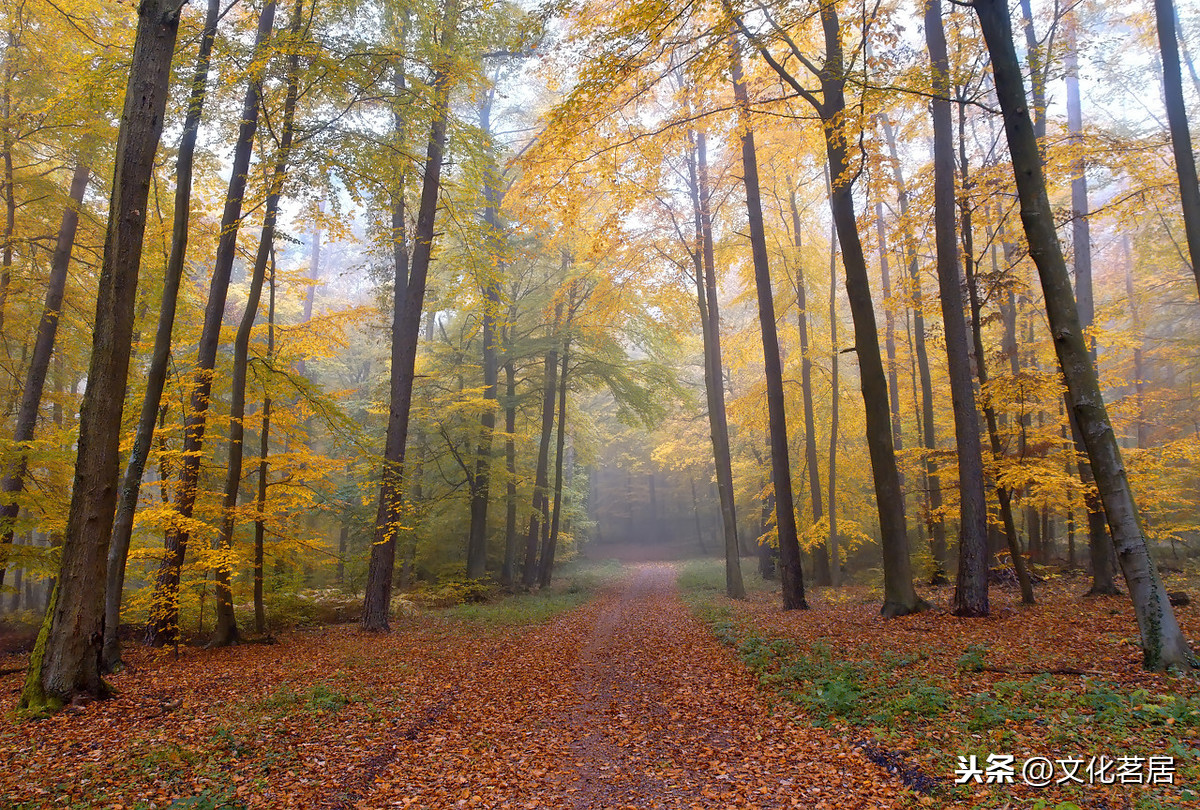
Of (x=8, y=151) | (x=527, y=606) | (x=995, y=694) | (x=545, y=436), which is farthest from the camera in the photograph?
(x=545, y=436)

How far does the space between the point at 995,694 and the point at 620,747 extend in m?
3.29

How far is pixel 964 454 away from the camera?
29.3ft

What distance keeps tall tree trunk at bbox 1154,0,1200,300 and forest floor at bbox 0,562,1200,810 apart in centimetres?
537

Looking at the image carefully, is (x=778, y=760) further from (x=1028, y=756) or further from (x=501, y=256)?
(x=501, y=256)

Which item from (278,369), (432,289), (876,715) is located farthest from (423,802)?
(432,289)

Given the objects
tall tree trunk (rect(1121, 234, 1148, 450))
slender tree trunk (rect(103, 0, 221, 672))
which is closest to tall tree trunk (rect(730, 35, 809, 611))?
slender tree trunk (rect(103, 0, 221, 672))

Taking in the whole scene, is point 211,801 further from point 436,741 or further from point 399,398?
point 399,398

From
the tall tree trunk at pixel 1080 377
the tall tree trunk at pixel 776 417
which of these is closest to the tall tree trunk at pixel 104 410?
the tall tree trunk at pixel 1080 377

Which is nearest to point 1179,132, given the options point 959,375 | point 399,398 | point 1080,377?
point 959,375

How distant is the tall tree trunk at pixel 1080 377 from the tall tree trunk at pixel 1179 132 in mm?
4322

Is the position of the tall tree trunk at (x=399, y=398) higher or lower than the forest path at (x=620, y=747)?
higher

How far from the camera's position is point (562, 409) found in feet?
61.7

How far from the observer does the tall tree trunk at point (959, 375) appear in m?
8.73

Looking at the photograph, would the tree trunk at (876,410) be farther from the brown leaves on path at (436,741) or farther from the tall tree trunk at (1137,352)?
the tall tree trunk at (1137,352)
